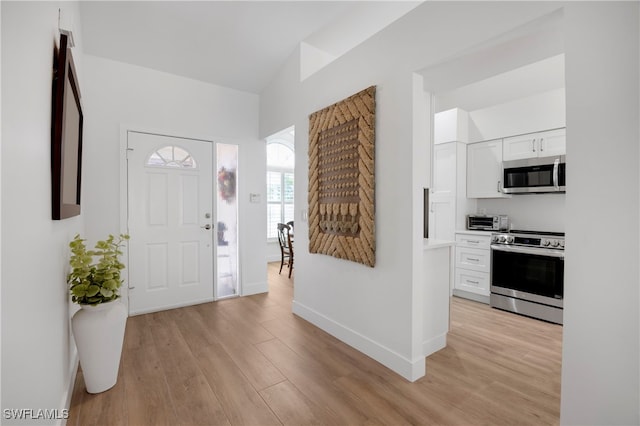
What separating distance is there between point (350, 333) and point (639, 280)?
6.25 feet

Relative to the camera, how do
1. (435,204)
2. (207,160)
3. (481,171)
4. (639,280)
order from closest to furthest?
(639,280)
(207,160)
(481,171)
(435,204)

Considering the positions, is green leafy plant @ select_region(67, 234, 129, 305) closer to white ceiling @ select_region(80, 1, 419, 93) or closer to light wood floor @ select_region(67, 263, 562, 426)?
light wood floor @ select_region(67, 263, 562, 426)

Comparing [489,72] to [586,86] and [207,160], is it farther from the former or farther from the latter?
[207,160]

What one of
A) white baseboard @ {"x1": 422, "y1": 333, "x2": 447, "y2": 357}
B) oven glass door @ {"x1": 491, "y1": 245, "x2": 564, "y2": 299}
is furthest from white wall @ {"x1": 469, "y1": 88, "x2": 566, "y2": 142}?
white baseboard @ {"x1": 422, "y1": 333, "x2": 447, "y2": 357}

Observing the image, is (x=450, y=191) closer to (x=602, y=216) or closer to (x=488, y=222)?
(x=488, y=222)

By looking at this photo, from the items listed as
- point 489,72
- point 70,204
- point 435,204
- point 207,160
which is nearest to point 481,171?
point 435,204

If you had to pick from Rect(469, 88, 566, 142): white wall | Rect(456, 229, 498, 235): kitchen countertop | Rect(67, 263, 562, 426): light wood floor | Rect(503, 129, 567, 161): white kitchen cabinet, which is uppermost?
Rect(469, 88, 566, 142): white wall

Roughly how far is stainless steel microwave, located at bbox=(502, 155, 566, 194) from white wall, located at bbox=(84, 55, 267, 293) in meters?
3.18

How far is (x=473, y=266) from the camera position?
3.87 meters

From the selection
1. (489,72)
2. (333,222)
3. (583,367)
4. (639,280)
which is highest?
(489,72)

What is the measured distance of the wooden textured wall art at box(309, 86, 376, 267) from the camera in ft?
7.84

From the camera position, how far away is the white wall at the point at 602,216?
1226 mm

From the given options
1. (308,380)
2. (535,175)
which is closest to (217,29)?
(308,380)

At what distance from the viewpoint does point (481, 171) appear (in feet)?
13.4
